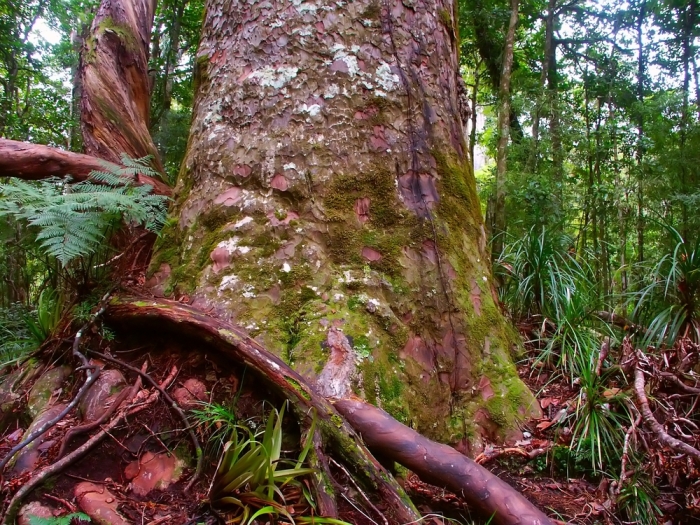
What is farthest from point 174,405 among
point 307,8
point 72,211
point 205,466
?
point 307,8

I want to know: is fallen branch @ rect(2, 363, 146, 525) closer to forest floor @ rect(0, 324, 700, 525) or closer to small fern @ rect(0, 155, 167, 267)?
forest floor @ rect(0, 324, 700, 525)

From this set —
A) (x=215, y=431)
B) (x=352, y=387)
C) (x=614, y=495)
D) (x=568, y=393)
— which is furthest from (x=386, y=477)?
(x=568, y=393)

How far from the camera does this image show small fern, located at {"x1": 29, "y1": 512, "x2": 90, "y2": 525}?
1.44 meters

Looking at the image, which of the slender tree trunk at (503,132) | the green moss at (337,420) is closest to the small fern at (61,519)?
the green moss at (337,420)

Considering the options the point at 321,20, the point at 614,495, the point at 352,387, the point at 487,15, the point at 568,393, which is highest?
the point at 487,15

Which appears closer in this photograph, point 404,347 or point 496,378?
point 404,347

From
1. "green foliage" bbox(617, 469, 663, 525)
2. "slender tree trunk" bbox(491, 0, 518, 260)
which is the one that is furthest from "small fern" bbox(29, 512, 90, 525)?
"slender tree trunk" bbox(491, 0, 518, 260)

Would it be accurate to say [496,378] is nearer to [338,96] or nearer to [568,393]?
[568,393]

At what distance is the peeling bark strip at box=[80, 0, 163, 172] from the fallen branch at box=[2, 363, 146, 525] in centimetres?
209

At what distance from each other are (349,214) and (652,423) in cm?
178

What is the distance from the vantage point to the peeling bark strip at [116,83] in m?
3.41

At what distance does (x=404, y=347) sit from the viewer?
2389mm

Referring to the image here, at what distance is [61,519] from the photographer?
4.80ft

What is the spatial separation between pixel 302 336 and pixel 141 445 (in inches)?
32.1
